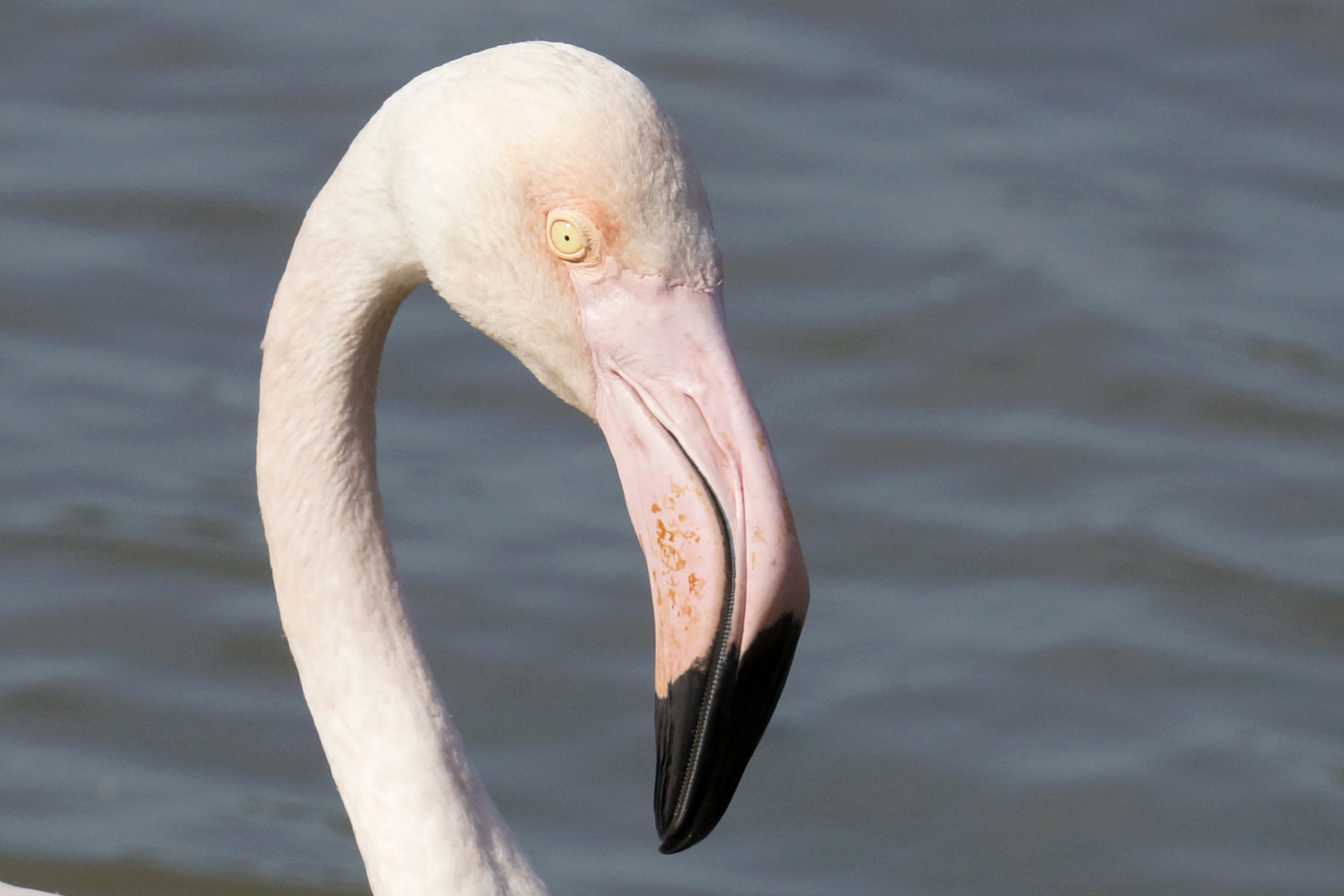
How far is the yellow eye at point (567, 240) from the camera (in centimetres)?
263

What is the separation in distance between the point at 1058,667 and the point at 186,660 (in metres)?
2.53

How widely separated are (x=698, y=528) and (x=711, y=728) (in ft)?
0.94

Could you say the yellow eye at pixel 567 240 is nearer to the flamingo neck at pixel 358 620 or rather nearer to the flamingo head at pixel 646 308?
the flamingo head at pixel 646 308

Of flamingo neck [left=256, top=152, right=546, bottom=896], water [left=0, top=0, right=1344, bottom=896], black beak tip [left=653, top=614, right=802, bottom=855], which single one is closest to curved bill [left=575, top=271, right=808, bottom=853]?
black beak tip [left=653, top=614, right=802, bottom=855]

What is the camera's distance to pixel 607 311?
8.86 feet

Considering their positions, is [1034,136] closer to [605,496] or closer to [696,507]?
[605,496]

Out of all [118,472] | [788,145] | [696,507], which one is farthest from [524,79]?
[788,145]

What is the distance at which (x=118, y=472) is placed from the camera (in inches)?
234

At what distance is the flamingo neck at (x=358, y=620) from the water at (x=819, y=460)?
5.53 feet

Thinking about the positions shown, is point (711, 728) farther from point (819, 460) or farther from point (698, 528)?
point (819, 460)

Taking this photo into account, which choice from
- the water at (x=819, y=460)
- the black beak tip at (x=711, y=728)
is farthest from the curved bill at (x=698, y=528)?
the water at (x=819, y=460)

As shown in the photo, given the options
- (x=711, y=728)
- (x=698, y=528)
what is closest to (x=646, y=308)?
(x=698, y=528)

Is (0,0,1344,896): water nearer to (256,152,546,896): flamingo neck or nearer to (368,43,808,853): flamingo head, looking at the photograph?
(256,152,546,896): flamingo neck

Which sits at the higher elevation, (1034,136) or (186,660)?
(1034,136)
